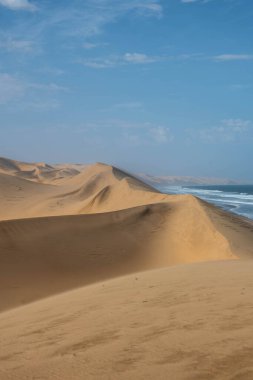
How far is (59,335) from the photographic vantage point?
14.9 feet

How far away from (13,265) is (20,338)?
728cm

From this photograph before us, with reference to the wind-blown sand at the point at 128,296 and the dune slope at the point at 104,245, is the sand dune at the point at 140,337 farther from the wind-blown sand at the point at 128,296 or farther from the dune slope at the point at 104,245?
the dune slope at the point at 104,245

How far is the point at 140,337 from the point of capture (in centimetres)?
396

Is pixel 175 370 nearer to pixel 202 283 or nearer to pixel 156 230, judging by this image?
pixel 202 283

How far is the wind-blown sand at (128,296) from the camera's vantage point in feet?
10.9

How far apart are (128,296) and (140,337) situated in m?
2.66

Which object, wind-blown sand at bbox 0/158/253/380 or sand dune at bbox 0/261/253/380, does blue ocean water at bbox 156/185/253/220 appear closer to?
wind-blown sand at bbox 0/158/253/380

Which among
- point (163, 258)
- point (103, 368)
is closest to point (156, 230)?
point (163, 258)

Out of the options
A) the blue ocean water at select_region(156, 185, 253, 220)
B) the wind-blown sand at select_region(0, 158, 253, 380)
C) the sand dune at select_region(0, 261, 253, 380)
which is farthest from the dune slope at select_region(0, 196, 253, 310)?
the blue ocean water at select_region(156, 185, 253, 220)

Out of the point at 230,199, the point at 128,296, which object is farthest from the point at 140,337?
the point at 230,199

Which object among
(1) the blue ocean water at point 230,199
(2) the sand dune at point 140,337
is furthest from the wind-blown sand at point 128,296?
(1) the blue ocean water at point 230,199

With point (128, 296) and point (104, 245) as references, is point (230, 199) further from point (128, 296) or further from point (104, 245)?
point (128, 296)

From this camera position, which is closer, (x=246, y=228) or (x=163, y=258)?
(x=163, y=258)

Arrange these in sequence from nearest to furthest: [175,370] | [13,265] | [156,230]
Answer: [175,370] → [13,265] → [156,230]
